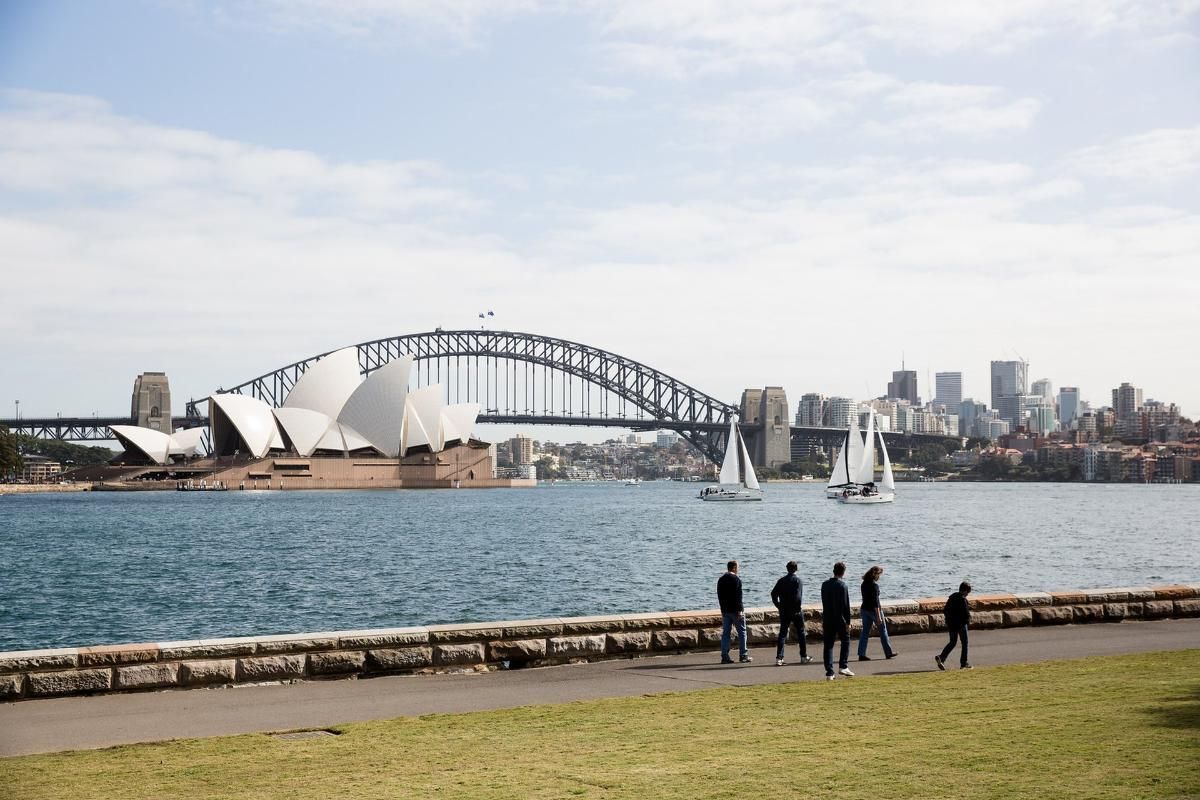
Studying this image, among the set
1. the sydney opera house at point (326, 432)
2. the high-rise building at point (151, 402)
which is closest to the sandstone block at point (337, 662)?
the sydney opera house at point (326, 432)

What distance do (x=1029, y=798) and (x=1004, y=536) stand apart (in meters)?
49.0

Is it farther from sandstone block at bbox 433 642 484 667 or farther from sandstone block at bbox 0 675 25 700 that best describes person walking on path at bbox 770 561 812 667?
sandstone block at bbox 0 675 25 700

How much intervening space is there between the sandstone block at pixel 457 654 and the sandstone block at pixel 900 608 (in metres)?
4.79

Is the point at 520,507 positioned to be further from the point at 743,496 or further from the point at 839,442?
the point at 839,442

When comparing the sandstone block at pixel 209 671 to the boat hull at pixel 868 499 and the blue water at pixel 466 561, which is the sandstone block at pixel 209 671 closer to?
the blue water at pixel 466 561

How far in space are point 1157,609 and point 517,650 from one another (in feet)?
27.3

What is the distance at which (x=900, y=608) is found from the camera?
13.9m

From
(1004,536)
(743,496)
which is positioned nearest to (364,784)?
(1004,536)

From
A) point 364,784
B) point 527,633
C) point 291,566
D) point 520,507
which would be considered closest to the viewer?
point 364,784

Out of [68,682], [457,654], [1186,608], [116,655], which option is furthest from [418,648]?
[1186,608]

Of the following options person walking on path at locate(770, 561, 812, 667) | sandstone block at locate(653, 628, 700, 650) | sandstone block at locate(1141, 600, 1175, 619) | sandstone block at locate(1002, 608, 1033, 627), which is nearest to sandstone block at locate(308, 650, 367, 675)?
sandstone block at locate(653, 628, 700, 650)

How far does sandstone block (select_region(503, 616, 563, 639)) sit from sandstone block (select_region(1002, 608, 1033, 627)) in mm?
5639

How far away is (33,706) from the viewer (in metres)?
9.53

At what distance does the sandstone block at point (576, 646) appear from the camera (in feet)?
39.1
